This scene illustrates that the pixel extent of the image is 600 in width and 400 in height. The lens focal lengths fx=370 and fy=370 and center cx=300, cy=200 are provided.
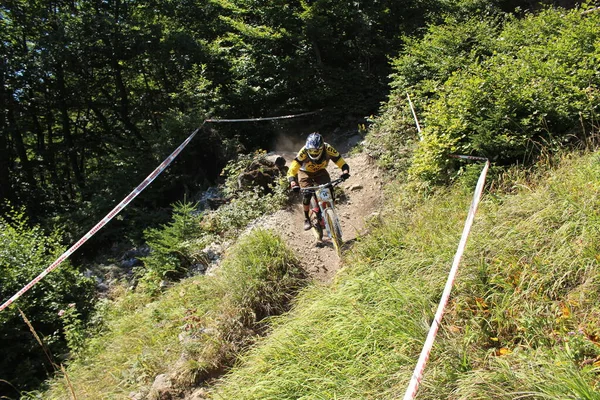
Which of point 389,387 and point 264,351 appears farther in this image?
point 264,351

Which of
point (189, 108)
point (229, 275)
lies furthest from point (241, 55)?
point (229, 275)

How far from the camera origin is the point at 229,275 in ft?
18.4

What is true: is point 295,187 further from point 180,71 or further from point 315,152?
point 180,71

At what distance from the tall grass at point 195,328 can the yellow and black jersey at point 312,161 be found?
141 centimetres

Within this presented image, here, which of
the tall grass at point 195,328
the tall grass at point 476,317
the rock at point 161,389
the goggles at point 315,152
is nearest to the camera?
the tall grass at point 476,317

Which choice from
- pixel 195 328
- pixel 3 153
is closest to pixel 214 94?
pixel 3 153

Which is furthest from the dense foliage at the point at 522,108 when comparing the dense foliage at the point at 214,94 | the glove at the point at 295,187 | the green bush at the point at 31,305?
the green bush at the point at 31,305

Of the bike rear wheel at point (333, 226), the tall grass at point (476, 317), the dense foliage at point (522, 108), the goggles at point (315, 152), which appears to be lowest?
the tall grass at point (476, 317)

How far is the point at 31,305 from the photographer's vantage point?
7.36 m

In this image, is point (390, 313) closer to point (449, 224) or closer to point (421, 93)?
point (449, 224)

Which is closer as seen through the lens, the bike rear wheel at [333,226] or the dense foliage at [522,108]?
the dense foliage at [522,108]

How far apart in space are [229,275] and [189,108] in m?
9.36

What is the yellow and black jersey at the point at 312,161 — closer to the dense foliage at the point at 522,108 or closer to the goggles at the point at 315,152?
the goggles at the point at 315,152

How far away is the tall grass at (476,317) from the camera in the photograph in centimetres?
243
